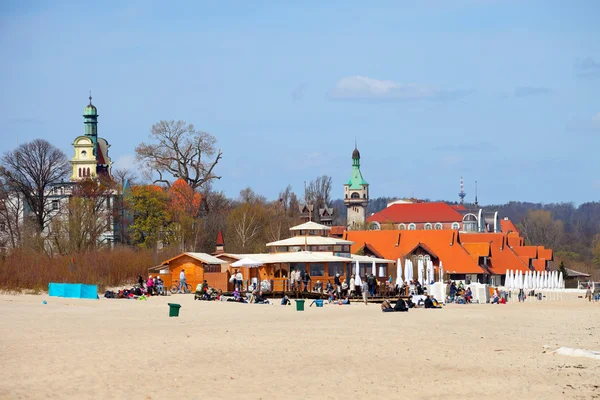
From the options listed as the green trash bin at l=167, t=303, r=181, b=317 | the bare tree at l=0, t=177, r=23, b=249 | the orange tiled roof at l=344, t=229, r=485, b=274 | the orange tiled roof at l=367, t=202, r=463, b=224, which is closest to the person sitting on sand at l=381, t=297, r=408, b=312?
the green trash bin at l=167, t=303, r=181, b=317

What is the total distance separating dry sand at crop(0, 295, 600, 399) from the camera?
16062mm

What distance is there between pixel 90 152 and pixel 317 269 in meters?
55.9

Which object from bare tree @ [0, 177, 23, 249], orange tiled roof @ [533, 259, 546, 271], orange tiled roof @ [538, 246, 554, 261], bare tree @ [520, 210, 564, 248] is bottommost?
orange tiled roof @ [533, 259, 546, 271]

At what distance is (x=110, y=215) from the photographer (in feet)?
233

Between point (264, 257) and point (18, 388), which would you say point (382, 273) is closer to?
point (264, 257)

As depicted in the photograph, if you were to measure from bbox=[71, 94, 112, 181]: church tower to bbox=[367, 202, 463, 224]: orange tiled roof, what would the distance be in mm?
65352

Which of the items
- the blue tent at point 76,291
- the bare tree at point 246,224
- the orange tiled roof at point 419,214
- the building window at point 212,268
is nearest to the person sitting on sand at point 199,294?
the blue tent at point 76,291

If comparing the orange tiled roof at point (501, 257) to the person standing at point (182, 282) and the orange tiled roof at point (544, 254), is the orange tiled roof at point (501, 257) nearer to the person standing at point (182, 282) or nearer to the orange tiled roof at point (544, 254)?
the orange tiled roof at point (544, 254)

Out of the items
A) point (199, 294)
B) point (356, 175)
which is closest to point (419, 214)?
point (356, 175)

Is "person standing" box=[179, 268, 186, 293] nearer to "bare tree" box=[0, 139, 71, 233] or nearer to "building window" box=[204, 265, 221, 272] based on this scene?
"building window" box=[204, 265, 221, 272]

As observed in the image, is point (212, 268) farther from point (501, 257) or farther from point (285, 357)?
point (501, 257)

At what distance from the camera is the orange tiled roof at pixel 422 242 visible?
240 ft

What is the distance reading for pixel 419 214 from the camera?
550 ft

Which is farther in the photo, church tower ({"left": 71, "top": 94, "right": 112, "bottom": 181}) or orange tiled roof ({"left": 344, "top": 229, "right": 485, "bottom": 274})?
church tower ({"left": 71, "top": 94, "right": 112, "bottom": 181})
